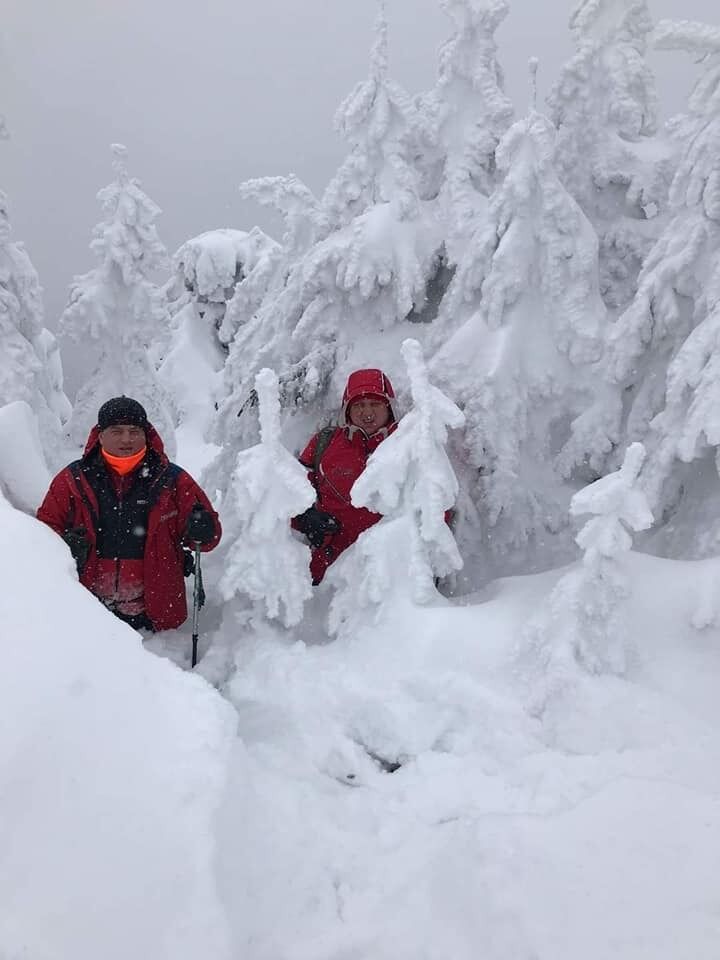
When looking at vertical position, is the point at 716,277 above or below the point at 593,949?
above

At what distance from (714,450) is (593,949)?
164 inches

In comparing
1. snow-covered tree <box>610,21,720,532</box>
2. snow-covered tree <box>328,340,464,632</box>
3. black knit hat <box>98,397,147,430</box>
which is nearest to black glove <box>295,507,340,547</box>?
snow-covered tree <box>328,340,464,632</box>

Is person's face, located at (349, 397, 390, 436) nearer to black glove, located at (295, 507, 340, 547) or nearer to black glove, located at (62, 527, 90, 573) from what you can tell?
black glove, located at (295, 507, 340, 547)

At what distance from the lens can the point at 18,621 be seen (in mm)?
3178

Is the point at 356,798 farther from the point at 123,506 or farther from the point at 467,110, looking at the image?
the point at 467,110

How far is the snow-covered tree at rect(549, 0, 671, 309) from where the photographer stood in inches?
297

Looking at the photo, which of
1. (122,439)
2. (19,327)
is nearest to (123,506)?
(122,439)

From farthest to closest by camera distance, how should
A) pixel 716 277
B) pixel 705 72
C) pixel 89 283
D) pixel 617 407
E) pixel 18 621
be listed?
pixel 89 283, pixel 617 407, pixel 705 72, pixel 716 277, pixel 18 621

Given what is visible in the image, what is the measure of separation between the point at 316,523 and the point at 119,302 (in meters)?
12.5

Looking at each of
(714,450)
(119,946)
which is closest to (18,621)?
(119,946)

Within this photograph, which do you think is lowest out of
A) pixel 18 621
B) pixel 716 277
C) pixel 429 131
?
pixel 18 621

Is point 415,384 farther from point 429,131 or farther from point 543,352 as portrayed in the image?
point 429,131

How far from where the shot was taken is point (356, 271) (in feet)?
23.0

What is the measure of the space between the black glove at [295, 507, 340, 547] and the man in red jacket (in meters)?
0.77
